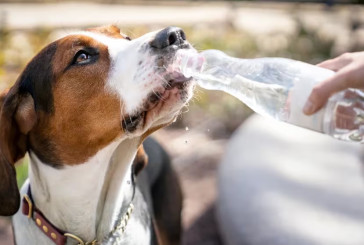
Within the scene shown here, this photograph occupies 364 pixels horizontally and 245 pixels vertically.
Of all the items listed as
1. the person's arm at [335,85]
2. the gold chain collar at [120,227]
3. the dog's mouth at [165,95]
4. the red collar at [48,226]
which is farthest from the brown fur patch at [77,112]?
the person's arm at [335,85]

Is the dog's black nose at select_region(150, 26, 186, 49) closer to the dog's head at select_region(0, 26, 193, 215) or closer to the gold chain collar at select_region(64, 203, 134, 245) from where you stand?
the dog's head at select_region(0, 26, 193, 215)

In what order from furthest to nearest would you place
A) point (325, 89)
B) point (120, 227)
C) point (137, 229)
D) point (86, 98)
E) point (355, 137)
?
point (137, 229), point (120, 227), point (86, 98), point (355, 137), point (325, 89)

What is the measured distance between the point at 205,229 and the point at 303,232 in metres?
1.14

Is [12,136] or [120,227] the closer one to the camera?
[12,136]

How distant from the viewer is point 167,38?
2441 millimetres

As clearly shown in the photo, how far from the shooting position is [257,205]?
412 centimetres

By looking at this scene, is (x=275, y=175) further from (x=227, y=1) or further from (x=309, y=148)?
(x=227, y=1)

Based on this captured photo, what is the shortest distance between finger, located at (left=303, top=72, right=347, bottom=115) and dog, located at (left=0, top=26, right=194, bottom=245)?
0.64 m

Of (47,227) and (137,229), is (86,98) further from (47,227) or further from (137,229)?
(137,229)

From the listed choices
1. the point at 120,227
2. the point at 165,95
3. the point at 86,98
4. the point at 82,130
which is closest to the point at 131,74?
the point at 165,95

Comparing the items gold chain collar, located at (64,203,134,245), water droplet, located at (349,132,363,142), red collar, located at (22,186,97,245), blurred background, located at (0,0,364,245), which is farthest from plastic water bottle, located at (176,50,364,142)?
red collar, located at (22,186,97,245)

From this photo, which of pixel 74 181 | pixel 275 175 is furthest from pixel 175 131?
pixel 74 181

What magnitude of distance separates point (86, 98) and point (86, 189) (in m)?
0.42

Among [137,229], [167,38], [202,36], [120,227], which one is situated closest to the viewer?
[167,38]
